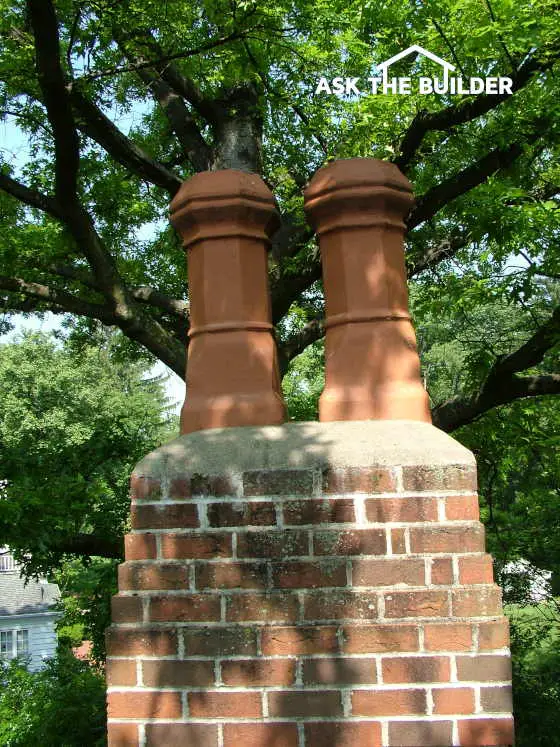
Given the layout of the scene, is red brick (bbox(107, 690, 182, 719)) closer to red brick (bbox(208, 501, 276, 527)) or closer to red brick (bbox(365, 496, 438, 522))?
red brick (bbox(208, 501, 276, 527))

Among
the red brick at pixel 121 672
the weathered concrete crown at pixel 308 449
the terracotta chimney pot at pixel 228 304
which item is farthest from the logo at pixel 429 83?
the red brick at pixel 121 672

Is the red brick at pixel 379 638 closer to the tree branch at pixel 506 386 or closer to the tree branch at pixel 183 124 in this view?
the tree branch at pixel 506 386

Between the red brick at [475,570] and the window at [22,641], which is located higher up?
the red brick at [475,570]

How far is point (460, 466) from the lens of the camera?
196 cm

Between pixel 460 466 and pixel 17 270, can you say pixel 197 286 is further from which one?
pixel 17 270

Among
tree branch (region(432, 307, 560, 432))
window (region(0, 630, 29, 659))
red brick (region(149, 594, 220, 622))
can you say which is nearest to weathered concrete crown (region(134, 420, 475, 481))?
red brick (region(149, 594, 220, 622))

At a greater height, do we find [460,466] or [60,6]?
[60,6]

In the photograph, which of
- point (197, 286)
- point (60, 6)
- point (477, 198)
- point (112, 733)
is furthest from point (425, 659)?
point (60, 6)

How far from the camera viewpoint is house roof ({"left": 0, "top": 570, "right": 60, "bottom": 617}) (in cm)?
2320

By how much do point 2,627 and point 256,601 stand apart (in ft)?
78.5

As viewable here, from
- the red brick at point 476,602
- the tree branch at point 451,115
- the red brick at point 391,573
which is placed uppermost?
the tree branch at point 451,115

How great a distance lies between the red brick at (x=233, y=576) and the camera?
6.35ft

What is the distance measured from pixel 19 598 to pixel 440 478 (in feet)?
81.1

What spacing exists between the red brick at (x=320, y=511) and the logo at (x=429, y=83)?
4.29m
